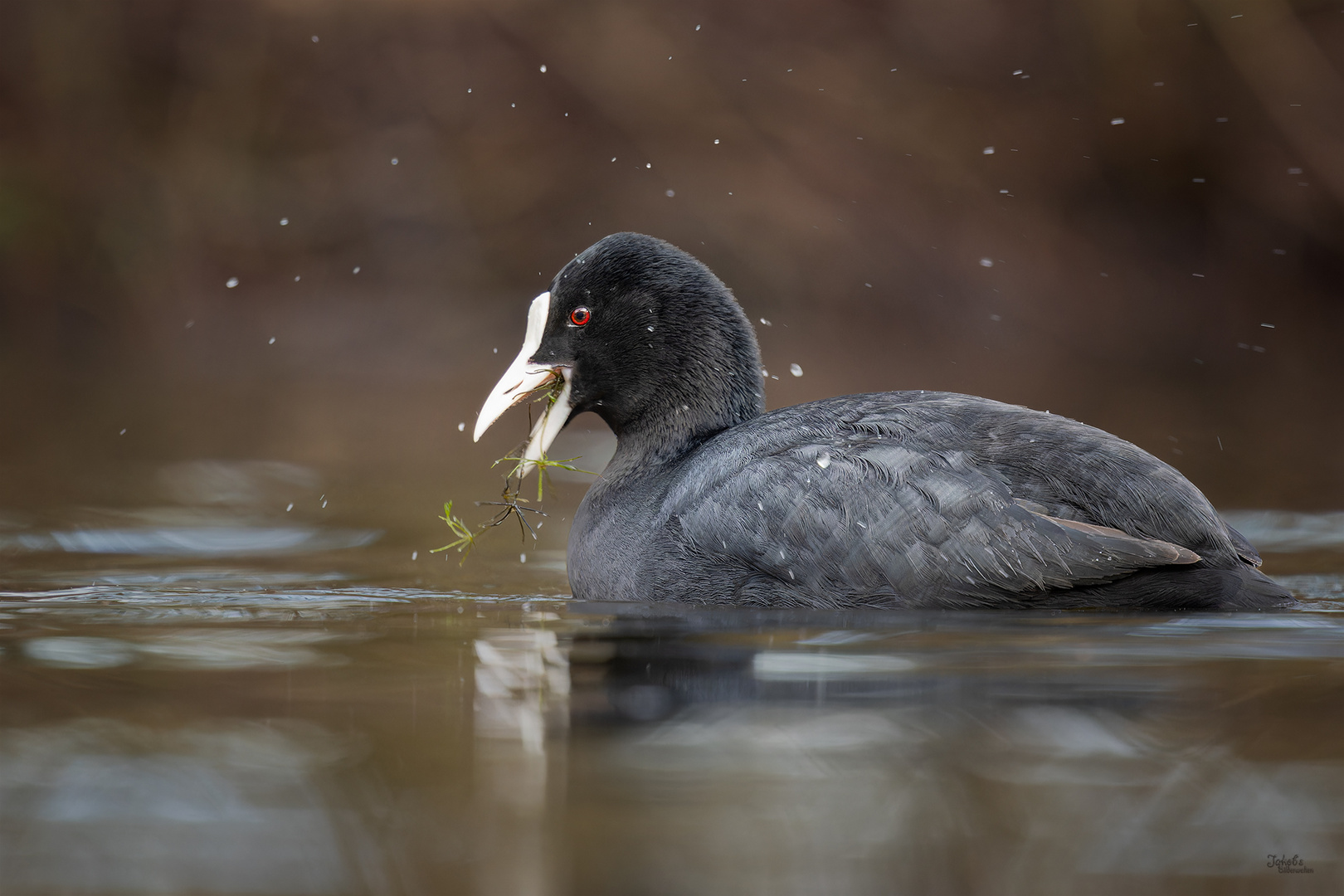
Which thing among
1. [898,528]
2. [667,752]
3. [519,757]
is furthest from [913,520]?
[519,757]

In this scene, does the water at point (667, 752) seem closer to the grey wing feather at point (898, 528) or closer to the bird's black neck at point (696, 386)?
the grey wing feather at point (898, 528)

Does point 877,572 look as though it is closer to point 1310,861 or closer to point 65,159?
point 1310,861

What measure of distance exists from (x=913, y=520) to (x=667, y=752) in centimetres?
127

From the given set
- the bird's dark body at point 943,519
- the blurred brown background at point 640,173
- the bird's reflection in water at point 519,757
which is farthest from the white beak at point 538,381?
the blurred brown background at point 640,173

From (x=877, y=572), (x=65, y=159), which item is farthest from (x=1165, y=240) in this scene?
(x=877, y=572)

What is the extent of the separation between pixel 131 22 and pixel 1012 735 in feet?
40.7

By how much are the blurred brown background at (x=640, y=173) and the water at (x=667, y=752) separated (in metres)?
8.95

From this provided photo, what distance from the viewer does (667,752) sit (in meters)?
2.26

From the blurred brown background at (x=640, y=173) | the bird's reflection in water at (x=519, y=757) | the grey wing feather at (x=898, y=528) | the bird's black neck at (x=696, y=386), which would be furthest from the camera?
the blurred brown background at (x=640, y=173)

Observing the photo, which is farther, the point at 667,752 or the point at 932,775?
the point at 667,752

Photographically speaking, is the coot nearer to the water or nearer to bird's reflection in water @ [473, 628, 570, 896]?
the water

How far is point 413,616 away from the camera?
11.7ft

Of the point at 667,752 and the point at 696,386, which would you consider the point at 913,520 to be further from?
the point at 667,752

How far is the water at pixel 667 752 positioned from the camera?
1.82 meters
